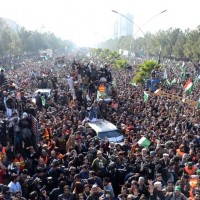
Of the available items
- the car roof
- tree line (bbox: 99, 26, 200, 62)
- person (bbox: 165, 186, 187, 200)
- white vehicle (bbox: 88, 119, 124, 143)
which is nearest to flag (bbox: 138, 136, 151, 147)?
white vehicle (bbox: 88, 119, 124, 143)

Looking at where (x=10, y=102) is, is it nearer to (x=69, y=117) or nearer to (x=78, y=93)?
(x=69, y=117)

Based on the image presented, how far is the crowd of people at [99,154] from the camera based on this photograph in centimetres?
902

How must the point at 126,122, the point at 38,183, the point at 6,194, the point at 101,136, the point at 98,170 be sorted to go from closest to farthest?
the point at 6,194
the point at 38,183
the point at 98,170
the point at 101,136
the point at 126,122

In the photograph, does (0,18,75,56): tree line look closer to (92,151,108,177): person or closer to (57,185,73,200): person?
(92,151,108,177): person

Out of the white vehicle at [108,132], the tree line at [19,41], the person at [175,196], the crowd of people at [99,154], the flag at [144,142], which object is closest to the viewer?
the person at [175,196]

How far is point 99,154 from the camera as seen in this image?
10727 millimetres

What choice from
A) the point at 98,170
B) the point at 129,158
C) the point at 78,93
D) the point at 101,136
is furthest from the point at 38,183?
the point at 78,93

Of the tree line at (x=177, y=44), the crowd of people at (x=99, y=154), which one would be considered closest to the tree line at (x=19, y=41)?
the tree line at (x=177, y=44)

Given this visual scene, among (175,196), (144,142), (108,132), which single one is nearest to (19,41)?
(108,132)

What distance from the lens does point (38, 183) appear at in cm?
926

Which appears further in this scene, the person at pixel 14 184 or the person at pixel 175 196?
the person at pixel 14 184

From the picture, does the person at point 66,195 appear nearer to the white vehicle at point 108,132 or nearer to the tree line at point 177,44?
the white vehicle at point 108,132

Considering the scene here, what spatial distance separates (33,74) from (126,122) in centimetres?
1800

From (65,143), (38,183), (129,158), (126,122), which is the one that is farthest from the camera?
(126,122)
